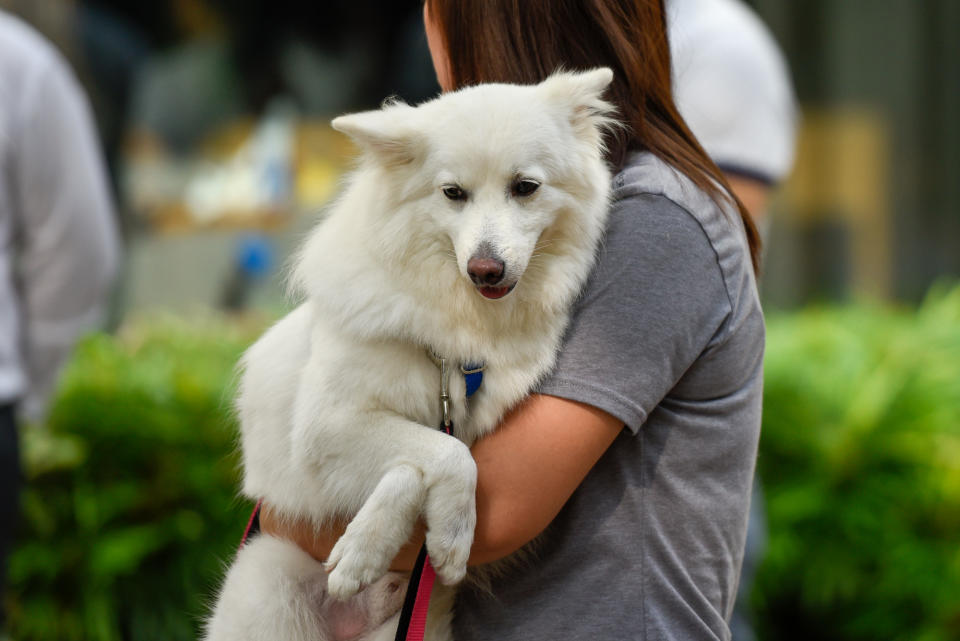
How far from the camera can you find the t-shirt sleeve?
1.50 metres

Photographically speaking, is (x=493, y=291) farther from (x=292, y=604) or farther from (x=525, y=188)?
(x=292, y=604)

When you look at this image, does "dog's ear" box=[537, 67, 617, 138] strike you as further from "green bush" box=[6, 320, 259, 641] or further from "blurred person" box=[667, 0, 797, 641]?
"green bush" box=[6, 320, 259, 641]

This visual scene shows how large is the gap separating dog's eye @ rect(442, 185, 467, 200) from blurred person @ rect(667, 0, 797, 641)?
1.63 metres

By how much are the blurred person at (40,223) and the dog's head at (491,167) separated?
6.53 feet

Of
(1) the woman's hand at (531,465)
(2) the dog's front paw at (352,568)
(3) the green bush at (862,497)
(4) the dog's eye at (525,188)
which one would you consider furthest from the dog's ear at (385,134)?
(3) the green bush at (862,497)

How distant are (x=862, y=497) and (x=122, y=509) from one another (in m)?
2.88

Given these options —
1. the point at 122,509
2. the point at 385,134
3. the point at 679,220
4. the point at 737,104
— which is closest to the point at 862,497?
the point at 737,104

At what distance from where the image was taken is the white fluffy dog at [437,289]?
1550 mm

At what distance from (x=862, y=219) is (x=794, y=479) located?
330cm

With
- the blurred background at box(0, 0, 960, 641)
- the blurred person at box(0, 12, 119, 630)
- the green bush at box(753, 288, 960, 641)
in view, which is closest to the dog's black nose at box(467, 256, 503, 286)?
the blurred background at box(0, 0, 960, 641)

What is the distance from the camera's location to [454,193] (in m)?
1.63

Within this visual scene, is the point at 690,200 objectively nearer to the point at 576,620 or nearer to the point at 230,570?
the point at 576,620

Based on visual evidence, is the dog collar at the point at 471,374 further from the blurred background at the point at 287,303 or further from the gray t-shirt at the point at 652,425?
the blurred background at the point at 287,303

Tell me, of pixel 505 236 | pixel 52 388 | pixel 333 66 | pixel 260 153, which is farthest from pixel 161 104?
pixel 505 236
